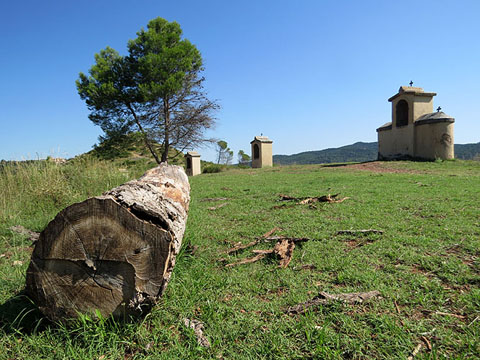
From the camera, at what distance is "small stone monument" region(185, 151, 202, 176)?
23.7 metres

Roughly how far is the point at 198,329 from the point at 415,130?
20220 mm

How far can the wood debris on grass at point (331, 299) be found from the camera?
75.5 inches

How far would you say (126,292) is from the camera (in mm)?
1705

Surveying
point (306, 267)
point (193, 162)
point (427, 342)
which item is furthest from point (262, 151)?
point (427, 342)

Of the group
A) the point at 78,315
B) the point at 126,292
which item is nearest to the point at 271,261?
the point at 126,292

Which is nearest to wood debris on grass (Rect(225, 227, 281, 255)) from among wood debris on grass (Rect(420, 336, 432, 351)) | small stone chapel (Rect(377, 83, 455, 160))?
wood debris on grass (Rect(420, 336, 432, 351))

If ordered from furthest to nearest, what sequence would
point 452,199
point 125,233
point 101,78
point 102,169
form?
point 101,78 → point 102,169 → point 452,199 → point 125,233

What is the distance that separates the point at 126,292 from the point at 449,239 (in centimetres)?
355

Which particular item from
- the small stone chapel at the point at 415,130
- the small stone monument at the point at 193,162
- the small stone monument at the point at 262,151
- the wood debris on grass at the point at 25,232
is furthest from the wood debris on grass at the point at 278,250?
the small stone monument at the point at 193,162

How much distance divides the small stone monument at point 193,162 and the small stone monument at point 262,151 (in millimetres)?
5448

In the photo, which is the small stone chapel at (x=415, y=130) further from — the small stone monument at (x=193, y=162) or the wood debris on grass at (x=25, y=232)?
the wood debris on grass at (x=25, y=232)

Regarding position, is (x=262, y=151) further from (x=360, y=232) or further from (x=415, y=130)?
(x=360, y=232)

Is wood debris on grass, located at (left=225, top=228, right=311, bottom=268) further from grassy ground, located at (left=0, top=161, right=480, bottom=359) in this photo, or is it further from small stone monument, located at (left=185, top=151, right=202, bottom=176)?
small stone monument, located at (left=185, top=151, right=202, bottom=176)

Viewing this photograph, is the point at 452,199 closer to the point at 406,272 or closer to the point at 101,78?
the point at 406,272
